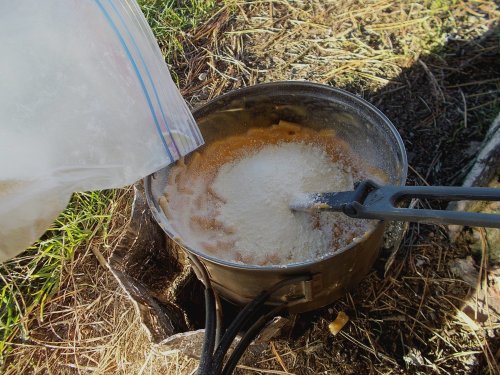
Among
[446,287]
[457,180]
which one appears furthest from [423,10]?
[446,287]

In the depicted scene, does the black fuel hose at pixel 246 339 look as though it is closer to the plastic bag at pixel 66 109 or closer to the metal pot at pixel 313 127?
the metal pot at pixel 313 127

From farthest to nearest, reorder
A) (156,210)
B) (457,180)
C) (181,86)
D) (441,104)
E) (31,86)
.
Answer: (181,86), (441,104), (457,180), (156,210), (31,86)

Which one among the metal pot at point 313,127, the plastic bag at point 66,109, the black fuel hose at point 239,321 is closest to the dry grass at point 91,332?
the metal pot at point 313,127

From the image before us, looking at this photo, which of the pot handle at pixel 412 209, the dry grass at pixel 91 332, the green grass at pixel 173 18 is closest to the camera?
the pot handle at pixel 412 209

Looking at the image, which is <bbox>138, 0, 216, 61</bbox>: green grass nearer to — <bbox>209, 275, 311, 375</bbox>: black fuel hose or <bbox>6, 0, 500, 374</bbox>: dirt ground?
<bbox>6, 0, 500, 374</bbox>: dirt ground

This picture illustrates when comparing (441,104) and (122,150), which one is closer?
(122,150)

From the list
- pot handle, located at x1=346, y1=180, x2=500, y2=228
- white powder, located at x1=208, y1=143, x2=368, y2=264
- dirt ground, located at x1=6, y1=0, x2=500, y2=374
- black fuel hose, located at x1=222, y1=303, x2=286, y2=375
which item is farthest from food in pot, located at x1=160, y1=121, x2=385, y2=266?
dirt ground, located at x1=6, y1=0, x2=500, y2=374

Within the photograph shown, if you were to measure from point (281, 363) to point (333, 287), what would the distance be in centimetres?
33

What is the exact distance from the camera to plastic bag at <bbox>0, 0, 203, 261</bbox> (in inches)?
29.5

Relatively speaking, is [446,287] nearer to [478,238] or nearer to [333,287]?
[478,238]

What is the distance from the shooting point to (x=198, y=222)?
118cm

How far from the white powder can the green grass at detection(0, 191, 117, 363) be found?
591 millimetres

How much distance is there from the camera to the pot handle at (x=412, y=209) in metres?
0.69

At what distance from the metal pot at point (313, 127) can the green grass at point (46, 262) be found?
581 mm
